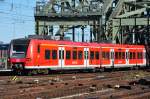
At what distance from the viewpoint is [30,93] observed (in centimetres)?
1894

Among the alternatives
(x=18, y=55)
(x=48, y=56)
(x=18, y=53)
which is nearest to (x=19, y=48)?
(x=18, y=53)

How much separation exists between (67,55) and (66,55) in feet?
0.40

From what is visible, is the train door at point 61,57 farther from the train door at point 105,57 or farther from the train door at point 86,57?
the train door at point 105,57

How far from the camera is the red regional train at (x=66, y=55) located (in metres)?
33.9

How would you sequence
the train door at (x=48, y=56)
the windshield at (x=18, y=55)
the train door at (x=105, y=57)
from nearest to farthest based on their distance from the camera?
the windshield at (x=18, y=55) < the train door at (x=48, y=56) < the train door at (x=105, y=57)

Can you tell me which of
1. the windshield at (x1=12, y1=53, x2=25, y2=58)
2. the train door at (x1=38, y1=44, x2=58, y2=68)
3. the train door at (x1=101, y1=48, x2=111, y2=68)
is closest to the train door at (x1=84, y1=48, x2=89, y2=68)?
the train door at (x1=101, y1=48, x2=111, y2=68)

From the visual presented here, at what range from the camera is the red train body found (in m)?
33.9

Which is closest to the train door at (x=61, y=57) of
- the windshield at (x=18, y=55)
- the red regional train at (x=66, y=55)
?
the red regional train at (x=66, y=55)

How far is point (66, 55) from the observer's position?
37.3 m

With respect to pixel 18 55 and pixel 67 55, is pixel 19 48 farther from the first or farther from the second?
pixel 67 55

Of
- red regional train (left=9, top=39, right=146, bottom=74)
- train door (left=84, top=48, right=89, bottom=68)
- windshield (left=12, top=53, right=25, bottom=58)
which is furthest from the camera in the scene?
train door (left=84, top=48, right=89, bottom=68)

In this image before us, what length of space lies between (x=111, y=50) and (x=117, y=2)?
59.8 ft

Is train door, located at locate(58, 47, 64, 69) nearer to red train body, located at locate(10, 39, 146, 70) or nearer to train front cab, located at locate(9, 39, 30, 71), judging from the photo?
red train body, located at locate(10, 39, 146, 70)

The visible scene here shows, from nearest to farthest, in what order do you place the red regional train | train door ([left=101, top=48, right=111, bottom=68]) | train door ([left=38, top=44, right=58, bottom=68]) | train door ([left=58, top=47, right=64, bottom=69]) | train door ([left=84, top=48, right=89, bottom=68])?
the red regional train, train door ([left=38, top=44, right=58, bottom=68]), train door ([left=58, top=47, right=64, bottom=69]), train door ([left=84, top=48, right=89, bottom=68]), train door ([left=101, top=48, right=111, bottom=68])
